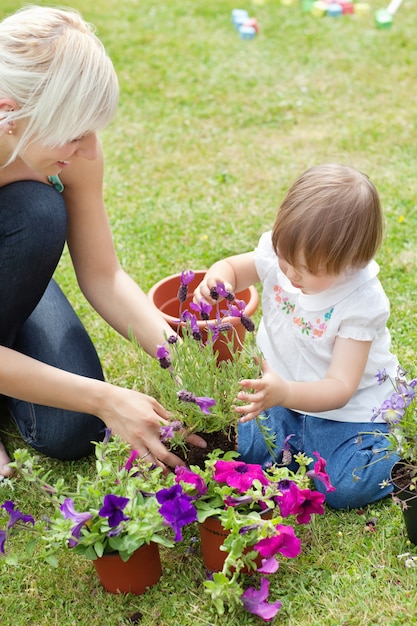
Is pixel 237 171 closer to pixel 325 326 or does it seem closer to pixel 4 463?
pixel 325 326

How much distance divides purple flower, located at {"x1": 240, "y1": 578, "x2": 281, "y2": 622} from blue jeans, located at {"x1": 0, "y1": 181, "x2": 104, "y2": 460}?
2.62 feet

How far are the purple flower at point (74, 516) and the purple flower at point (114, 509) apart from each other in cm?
4

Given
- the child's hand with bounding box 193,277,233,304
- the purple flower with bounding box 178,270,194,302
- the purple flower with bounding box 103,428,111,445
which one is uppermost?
the purple flower with bounding box 178,270,194,302

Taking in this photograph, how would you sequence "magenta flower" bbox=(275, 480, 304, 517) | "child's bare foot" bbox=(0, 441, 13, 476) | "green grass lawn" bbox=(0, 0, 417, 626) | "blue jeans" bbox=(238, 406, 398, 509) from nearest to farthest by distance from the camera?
"magenta flower" bbox=(275, 480, 304, 517), "green grass lawn" bbox=(0, 0, 417, 626), "blue jeans" bbox=(238, 406, 398, 509), "child's bare foot" bbox=(0, 441, 13, 476)

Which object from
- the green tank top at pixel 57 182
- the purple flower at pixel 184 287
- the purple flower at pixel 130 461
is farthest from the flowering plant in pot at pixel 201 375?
the green tank top at pixel 57 182

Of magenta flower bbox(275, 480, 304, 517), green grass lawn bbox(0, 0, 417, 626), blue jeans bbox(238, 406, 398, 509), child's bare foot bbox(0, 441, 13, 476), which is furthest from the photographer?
child's bare foot bbox(0, 441, 13, 476)

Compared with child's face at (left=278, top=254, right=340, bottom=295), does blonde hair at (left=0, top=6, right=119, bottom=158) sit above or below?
above

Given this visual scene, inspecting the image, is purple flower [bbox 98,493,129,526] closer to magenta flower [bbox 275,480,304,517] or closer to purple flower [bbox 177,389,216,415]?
purple flower [bbox 177,389,216,415]

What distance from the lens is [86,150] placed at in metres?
2.06

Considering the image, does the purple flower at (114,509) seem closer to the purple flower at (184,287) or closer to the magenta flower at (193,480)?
the magenta flower at (193,480)

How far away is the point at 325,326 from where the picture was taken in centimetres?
228

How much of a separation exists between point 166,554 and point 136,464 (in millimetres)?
305

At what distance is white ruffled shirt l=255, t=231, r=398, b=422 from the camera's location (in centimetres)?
222

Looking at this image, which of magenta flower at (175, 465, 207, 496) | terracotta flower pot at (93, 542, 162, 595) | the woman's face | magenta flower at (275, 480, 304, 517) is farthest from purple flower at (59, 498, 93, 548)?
the woman's face
